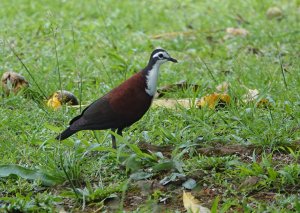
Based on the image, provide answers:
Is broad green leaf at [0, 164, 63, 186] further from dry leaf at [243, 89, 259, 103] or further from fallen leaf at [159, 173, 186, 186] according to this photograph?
dry leaf at [243, 89, 259, 103]

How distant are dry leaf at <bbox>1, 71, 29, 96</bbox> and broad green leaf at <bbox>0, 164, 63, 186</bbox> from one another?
187 centimetres

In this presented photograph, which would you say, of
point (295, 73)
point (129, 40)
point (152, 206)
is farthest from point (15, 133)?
point (129, 40)

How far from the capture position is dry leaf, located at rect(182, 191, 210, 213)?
4.42 m

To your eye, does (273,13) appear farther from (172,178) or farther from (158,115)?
(172,178)

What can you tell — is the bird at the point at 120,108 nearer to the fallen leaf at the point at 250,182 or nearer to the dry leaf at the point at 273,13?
the fallen leaf at the point at 250,182

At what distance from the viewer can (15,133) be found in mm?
6012

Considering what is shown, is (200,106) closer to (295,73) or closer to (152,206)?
(295,73)

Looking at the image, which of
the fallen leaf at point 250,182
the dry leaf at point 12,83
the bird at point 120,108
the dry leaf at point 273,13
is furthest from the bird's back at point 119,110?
the dry leaf at point 273,13

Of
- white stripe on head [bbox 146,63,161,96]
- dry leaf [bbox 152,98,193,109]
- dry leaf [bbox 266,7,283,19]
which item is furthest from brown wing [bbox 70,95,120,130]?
dry leaf [bbox 266,7,283,19]

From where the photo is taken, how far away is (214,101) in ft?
20.3

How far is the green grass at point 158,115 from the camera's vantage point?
4727 mm

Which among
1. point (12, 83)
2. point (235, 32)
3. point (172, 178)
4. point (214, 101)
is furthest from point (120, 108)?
point (235, 32)

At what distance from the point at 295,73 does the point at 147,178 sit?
2.47m

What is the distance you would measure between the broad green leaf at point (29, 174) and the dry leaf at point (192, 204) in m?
0.85
